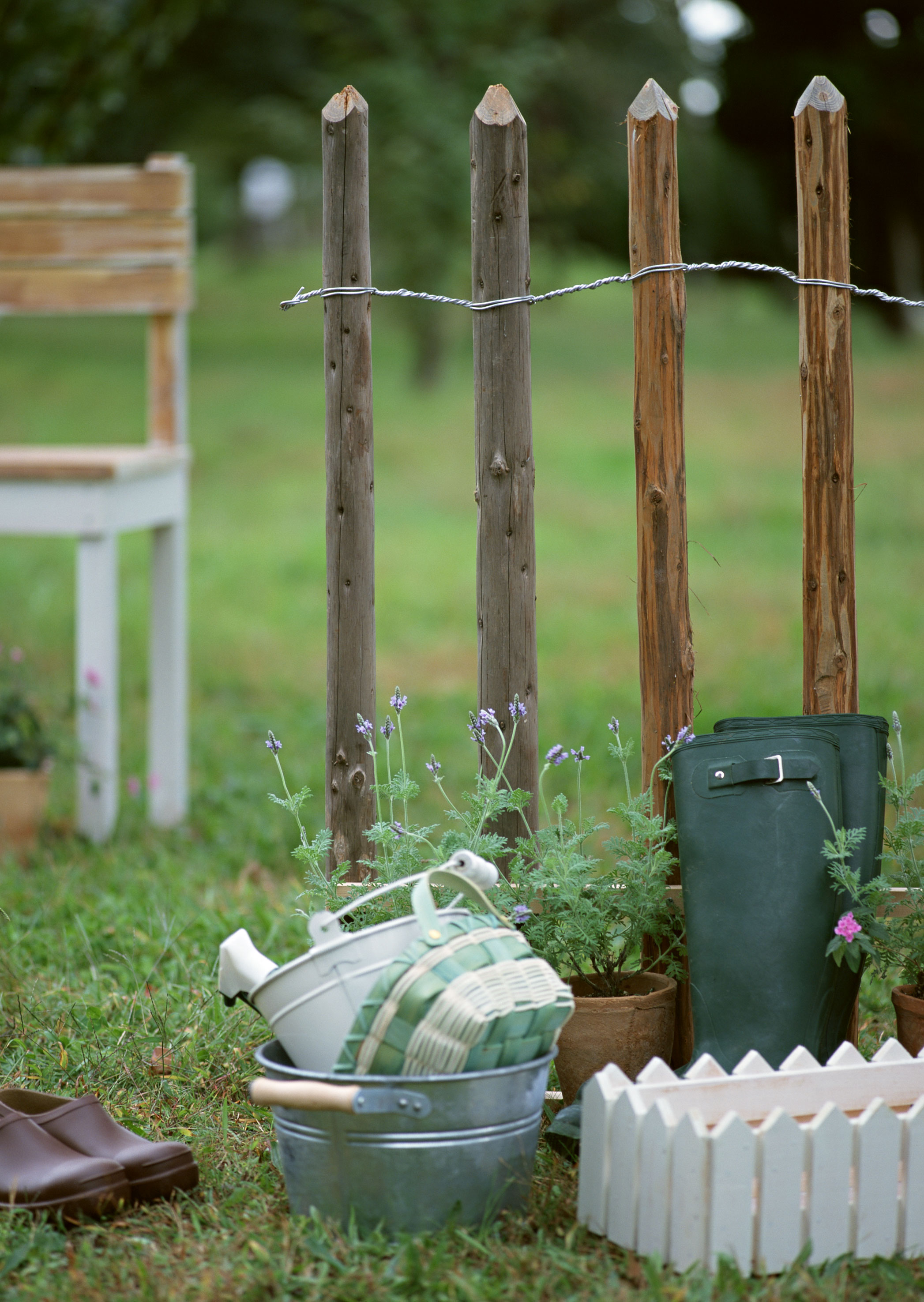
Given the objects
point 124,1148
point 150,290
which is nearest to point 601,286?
point 124,1148

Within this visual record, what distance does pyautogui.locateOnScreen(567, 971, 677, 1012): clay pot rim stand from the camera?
2.13 metres

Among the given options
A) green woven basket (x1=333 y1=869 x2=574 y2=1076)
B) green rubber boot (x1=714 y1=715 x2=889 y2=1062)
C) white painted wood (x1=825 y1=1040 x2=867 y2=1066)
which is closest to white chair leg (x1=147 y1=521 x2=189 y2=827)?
green rubber boot (x1=714 y1=715 x2=889 y2=1062)

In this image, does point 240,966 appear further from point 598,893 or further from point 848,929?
point 848,929

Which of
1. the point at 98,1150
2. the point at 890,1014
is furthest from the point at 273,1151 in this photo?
the point at 890,1014

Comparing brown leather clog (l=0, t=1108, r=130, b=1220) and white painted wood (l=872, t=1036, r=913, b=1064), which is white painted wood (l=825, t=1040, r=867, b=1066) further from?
brown leather clog (l=0, t=1108, r=130, b=1220)

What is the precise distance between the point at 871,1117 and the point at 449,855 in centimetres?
79

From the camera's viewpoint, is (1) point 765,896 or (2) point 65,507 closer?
(1) point 765,896

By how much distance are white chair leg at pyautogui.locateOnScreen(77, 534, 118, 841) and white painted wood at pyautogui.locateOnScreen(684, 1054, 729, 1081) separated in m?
2.43

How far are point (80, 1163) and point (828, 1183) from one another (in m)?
1.06

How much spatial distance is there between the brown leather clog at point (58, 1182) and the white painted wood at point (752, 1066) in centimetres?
92

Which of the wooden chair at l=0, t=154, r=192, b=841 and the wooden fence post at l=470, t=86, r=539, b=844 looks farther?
the wooden chair at l=0, t=154, r=192, b=841

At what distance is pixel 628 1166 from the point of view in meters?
1.77

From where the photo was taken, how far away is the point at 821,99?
2271mm

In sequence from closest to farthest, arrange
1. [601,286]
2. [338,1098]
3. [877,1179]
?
[338,1098], [877,1179], [601,286]
